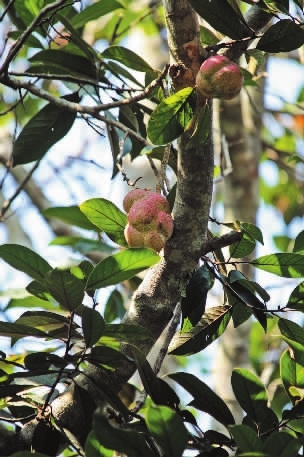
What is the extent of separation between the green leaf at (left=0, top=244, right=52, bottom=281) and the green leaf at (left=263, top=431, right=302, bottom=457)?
37 cm

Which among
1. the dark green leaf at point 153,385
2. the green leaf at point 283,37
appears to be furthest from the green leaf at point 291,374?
the green leaf at point 283,37

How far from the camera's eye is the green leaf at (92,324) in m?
0.87

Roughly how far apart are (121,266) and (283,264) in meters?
0.26

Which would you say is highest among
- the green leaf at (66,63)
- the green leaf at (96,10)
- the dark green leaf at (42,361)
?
the green leaf at (96,10)

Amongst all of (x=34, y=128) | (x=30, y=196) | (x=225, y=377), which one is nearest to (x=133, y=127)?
(x=34, y=128)

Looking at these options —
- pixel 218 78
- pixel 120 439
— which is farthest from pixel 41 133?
pixel 120 439

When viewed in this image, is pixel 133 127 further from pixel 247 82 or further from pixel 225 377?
pixel 225 377

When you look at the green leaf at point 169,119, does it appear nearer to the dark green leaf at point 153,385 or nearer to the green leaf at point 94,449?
the dark green leaf at point 153,385

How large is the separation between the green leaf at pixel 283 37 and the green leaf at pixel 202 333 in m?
0.37

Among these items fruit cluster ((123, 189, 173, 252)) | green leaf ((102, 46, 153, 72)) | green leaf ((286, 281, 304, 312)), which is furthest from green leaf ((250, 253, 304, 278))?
green leaf ((102, 46, 153, 72))

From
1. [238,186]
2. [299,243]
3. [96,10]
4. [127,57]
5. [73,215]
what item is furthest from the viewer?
[238,186]

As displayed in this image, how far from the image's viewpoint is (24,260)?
958 millimetres

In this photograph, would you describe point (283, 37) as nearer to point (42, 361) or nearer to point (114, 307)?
point (42, 361)

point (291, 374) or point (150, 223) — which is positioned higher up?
point (150, 223)
